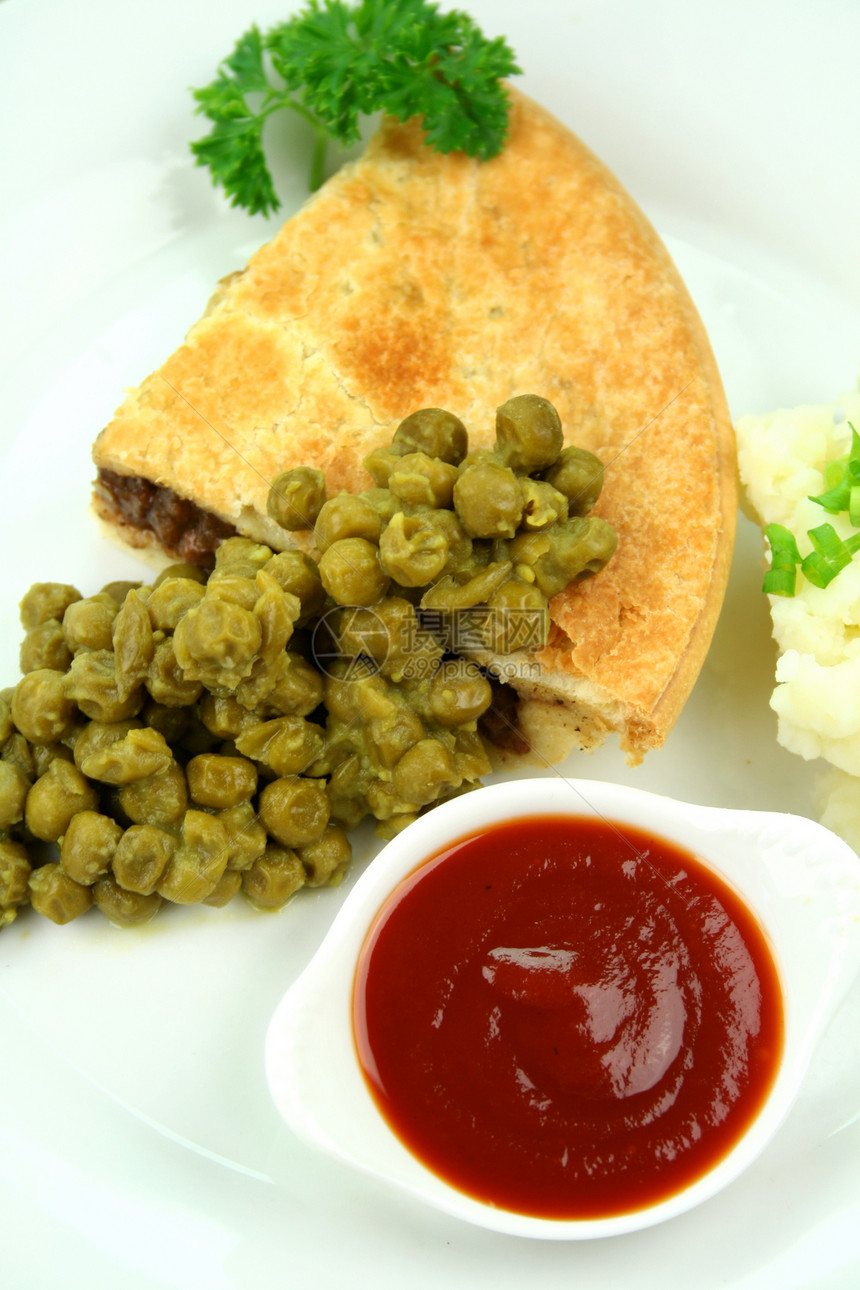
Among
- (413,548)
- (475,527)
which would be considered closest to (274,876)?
(413,548)

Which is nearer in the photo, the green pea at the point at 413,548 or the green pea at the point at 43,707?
the green pea at the point at 413,548

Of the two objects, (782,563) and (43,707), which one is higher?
(43,707)

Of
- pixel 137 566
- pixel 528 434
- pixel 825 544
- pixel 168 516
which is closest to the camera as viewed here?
pixel 528 434

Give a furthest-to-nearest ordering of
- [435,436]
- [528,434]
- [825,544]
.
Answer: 1. [825,544]
2. [435,436]
3. [528,434]

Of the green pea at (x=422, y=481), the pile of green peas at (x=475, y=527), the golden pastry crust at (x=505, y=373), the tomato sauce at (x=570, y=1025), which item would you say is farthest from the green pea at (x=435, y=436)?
the tomato sauce at (x=570, y=1025)

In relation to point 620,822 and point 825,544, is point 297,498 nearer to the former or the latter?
point 620,822

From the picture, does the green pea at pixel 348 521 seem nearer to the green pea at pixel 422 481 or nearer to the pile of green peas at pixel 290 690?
the pile of green peas at pixel 290 690

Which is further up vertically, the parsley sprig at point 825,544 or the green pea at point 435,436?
the green pea at point 435,436
